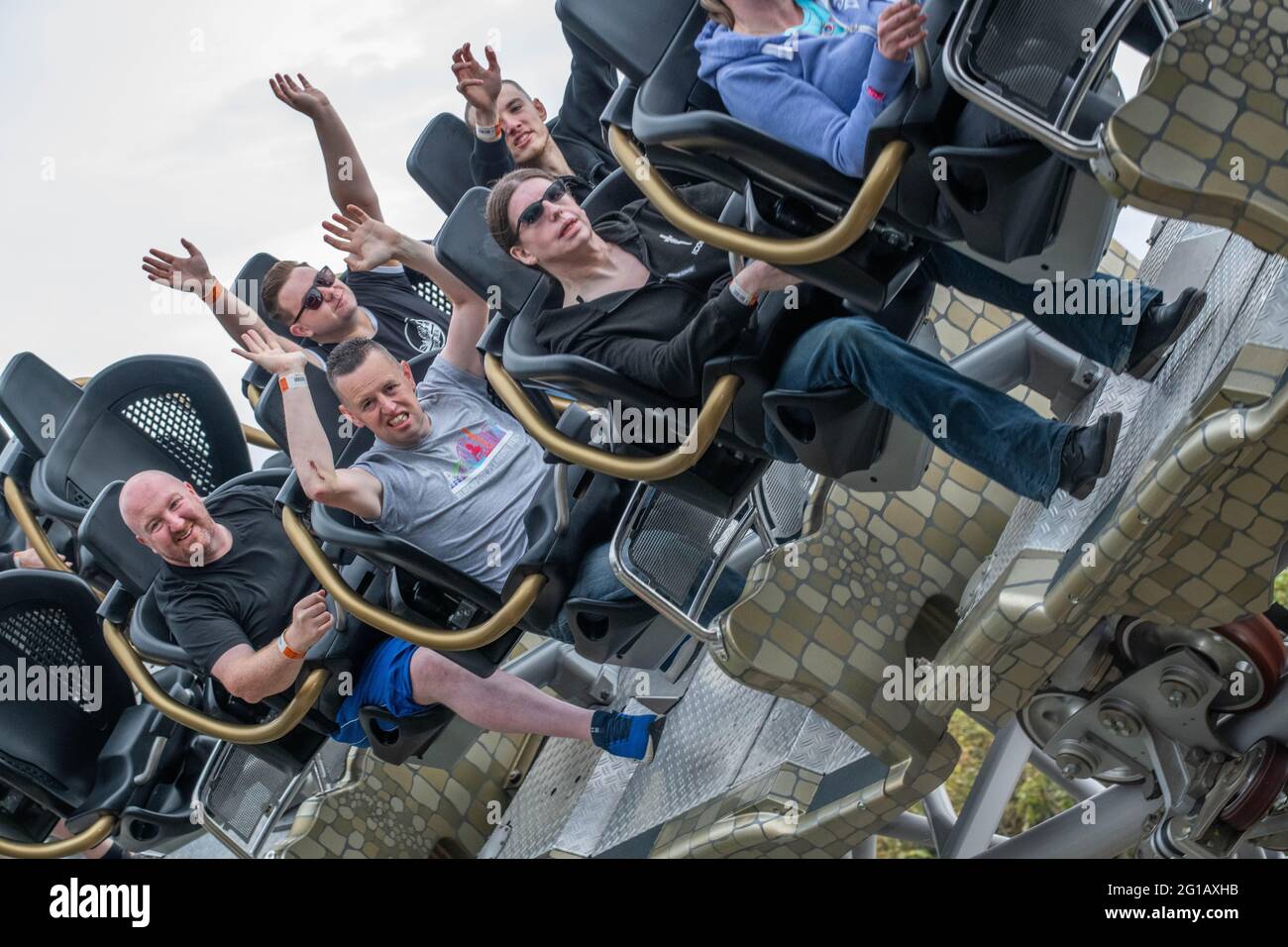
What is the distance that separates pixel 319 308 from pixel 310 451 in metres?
0.94

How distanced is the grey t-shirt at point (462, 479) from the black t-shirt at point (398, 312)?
2.49ft

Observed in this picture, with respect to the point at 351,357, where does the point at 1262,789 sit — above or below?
below

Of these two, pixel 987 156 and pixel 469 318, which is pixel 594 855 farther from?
pixel 987 156

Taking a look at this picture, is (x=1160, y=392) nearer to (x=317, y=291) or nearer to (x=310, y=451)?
(x=310, y=451)

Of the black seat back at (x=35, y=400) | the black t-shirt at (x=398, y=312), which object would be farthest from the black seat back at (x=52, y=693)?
the black t-shirt at (x=398, y=312)

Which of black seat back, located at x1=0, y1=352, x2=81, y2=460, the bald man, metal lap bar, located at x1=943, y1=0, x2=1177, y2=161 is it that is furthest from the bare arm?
metal lap bar, located at x1=943, y1=0, x2=1177, y2=161

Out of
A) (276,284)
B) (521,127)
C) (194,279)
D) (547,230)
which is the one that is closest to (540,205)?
(547,230)

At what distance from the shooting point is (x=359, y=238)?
4.04m

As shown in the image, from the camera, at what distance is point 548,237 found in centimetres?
357

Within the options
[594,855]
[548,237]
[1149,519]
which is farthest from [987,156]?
[594,855]

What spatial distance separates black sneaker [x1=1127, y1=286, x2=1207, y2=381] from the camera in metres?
3.11

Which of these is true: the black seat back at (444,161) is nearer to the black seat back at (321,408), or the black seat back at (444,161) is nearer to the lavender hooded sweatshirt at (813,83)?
the black seat back at (321,408)

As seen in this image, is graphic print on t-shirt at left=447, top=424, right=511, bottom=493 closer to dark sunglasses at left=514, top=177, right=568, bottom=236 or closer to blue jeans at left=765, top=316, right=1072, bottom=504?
dark sunglasses at left=514, top=177, right=568, bottom=236

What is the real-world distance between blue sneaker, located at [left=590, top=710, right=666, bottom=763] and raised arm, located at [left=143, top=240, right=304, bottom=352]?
3.82ft
